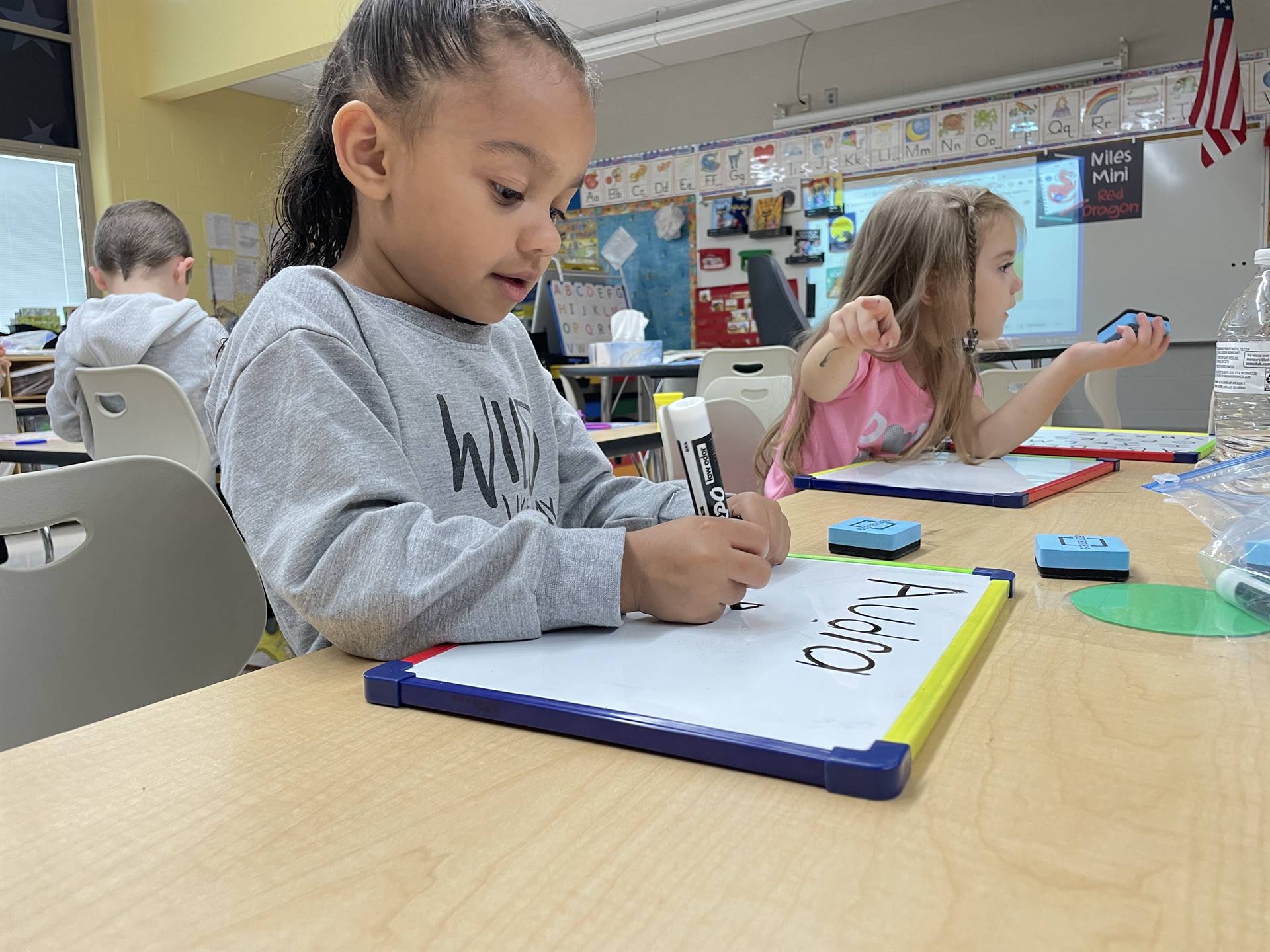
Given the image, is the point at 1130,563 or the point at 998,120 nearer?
the point at 1130,563

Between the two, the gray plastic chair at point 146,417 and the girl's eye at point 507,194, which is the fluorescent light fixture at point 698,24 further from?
the girl's eye at point 507,194

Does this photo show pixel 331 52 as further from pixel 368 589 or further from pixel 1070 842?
pixel 1070 842

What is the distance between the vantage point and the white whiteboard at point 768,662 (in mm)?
380

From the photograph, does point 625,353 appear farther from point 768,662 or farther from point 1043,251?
point 768,662

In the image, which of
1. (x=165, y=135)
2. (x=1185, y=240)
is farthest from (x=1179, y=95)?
(x=165, y=135)

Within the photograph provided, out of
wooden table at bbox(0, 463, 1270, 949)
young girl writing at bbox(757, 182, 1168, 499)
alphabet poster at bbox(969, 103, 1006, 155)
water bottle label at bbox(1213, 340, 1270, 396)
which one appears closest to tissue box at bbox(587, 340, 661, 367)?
young girl writing at bbox(757, 182, 1168, 499)

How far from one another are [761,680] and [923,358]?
1.19 metres

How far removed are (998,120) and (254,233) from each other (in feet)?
15.2

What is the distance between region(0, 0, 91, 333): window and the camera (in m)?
5.24

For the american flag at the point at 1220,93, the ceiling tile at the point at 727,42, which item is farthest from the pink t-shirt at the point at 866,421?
the ceiling tile at the point at 727,42

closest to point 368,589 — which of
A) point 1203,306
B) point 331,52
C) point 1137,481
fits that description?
point 331,52

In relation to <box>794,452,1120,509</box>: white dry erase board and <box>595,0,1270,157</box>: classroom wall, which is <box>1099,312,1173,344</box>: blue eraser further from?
<box>595,0,1270,157</box>: classroom wall

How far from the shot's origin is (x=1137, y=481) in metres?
1.08

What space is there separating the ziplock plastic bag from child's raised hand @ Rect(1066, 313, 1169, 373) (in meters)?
0.69
